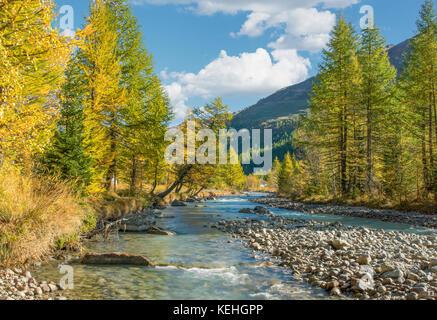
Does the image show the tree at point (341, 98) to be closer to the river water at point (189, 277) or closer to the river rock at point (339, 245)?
the river rock at point (339, 245)

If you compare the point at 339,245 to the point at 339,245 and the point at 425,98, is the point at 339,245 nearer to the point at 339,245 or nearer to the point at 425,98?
the point at 339,245

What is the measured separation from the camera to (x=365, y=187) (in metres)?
25.5

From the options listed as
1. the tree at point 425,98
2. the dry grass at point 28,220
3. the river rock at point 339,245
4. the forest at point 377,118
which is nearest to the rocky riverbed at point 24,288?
the dry grass at point 28,220

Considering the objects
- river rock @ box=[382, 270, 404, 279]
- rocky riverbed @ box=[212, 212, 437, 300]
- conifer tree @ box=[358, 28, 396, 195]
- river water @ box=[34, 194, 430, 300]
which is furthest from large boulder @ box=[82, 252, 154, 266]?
conifer tree @ box=[358, 28, 396, 195]

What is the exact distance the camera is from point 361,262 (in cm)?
727

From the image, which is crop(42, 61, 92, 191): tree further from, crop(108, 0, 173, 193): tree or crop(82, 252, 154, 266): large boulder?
crop(108, 0, 173, 193): tree

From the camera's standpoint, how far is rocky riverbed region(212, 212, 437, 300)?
5621mm

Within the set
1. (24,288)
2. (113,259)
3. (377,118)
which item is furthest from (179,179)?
(24,288)

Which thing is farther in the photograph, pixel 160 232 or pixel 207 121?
pixel 207 121

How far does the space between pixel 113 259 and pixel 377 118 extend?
2418 centimetres

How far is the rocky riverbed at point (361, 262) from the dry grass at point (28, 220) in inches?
236
